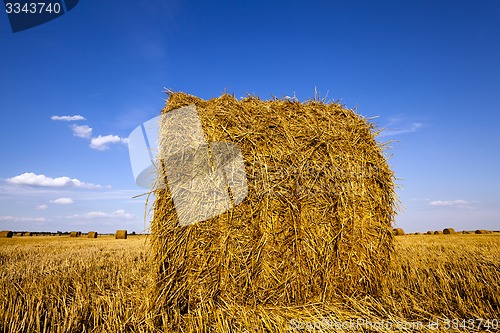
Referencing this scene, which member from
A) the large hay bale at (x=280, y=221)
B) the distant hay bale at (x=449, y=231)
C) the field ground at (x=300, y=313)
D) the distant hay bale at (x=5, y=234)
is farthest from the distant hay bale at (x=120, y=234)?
the distant hay bale at (x=449, y=231)

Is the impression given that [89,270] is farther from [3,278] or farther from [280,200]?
[280,200]

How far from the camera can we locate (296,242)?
12.2 ft

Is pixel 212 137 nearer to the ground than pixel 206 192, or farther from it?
farther from it

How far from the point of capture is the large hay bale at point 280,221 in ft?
11.7

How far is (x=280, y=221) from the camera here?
12.4 feet

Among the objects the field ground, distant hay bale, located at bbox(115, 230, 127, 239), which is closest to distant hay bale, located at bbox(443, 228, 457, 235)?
the field ground

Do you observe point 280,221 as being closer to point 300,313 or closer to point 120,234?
point 300,313

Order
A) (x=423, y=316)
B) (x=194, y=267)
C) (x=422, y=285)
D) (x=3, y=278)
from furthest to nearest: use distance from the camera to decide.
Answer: (x=3, y=278) < (x=422, y=285) < (x=194, y=267) < (x=423, y=316)

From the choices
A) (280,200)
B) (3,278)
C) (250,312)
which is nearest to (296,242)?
(280,200)

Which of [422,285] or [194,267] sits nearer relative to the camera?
[194,267]

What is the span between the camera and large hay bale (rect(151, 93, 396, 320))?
3.55 metres

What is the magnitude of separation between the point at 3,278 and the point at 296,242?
4643 mm

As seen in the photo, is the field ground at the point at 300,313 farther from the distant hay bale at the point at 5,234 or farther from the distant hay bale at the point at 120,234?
the distant hay bale at the point at 5,234

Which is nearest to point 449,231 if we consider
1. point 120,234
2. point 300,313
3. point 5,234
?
point 120,234
